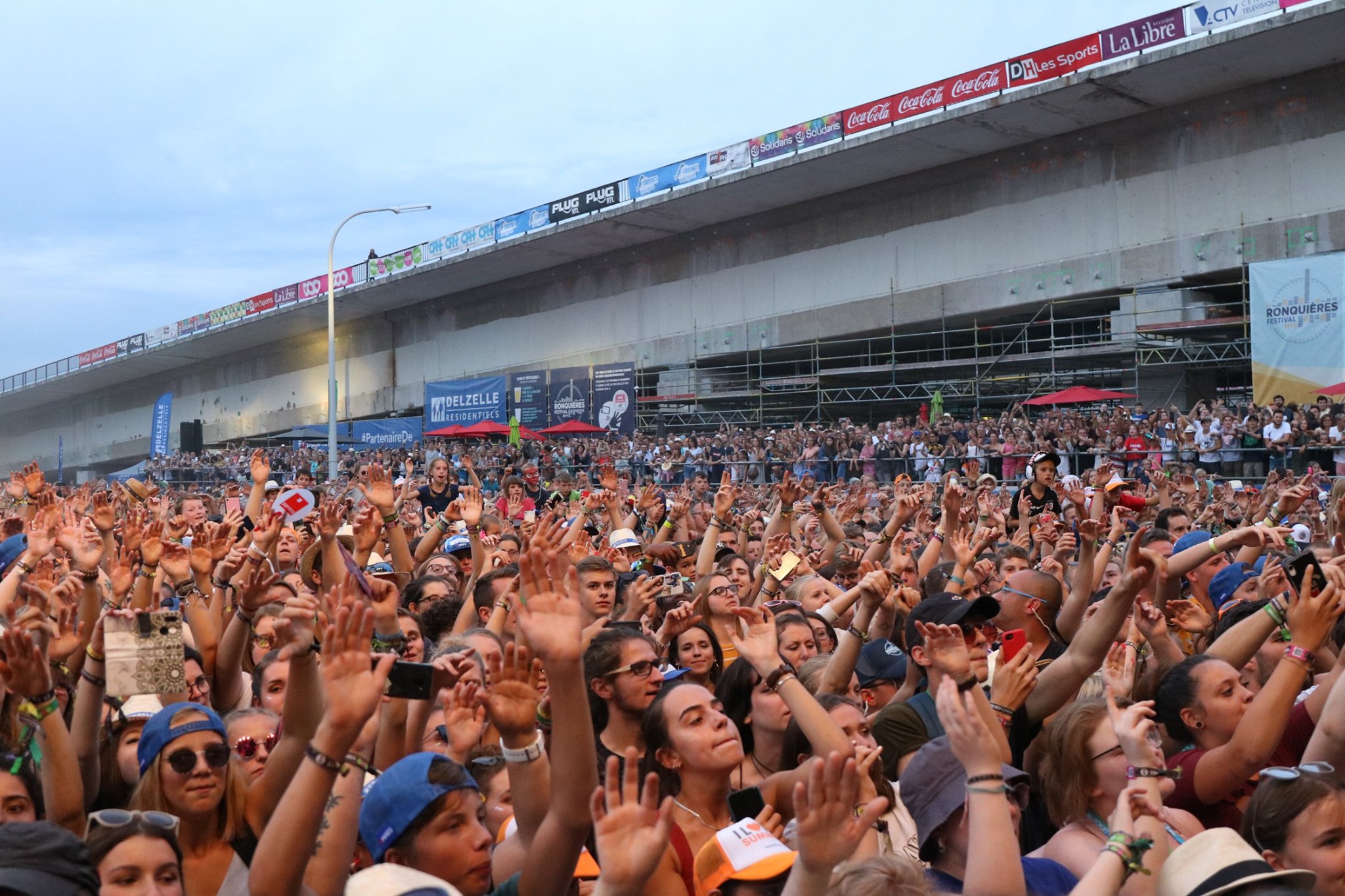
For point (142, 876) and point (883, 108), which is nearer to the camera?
point (142, 876)

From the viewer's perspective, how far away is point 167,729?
3789 mm

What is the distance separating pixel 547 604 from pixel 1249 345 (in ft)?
88.9

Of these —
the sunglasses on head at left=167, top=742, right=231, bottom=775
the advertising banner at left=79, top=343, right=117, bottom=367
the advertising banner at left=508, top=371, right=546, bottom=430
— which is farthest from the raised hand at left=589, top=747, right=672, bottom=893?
the advertising banner at left=79, top=343, right=117, bottom=367

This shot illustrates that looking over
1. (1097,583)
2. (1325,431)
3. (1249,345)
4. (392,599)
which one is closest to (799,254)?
(1249,345)

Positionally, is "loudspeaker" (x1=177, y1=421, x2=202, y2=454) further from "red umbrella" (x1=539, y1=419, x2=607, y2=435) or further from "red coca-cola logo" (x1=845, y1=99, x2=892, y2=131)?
"red coca-cola logo" (x1=845, y1=99, x2=892, y2=131)

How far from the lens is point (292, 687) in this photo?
11.7 feet

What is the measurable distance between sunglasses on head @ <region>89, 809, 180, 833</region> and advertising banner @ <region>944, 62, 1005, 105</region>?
2733 centimetres

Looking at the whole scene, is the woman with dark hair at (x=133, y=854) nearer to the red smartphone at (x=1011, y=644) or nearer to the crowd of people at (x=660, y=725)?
the crowd of people at (x=660, y=725)

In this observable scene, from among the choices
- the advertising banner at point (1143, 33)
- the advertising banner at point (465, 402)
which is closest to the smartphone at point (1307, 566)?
the advertising banner at point (1143, 33)

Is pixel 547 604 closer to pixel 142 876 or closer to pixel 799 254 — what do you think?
pixel 142 876

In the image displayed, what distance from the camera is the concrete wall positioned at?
26.5 metres

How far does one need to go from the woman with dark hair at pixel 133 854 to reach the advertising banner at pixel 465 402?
3284 cm

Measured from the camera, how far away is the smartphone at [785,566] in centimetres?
784

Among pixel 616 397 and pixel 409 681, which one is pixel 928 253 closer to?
pixel 616 397
